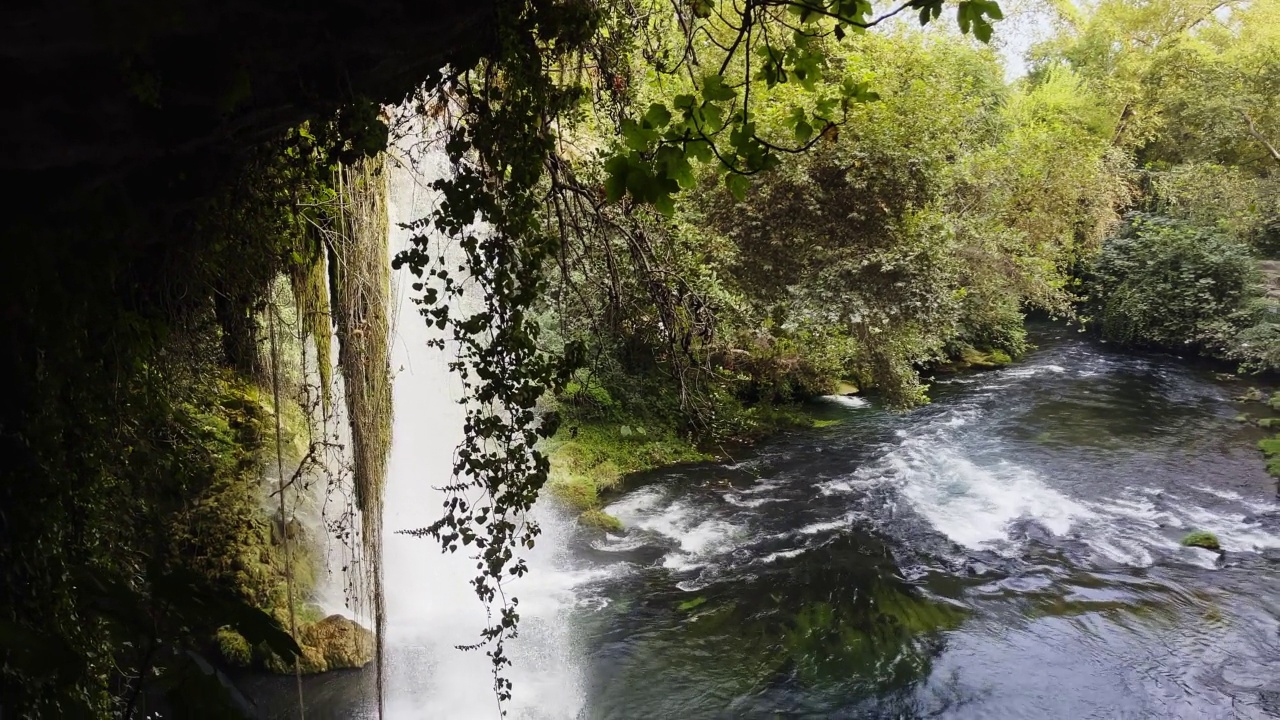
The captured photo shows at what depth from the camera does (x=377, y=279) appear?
3.53 metres

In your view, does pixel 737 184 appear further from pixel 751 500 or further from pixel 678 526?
pixel 751 500

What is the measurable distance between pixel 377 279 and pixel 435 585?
3803 mm

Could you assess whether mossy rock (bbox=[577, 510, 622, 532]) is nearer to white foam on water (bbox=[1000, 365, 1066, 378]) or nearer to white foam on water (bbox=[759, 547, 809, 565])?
white foam on water (bbox=[759, 547, 809, 565])

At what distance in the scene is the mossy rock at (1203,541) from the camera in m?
6.70

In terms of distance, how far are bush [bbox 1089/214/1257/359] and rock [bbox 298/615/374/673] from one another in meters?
13.0

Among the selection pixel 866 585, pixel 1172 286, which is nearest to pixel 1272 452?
pixel 866 585

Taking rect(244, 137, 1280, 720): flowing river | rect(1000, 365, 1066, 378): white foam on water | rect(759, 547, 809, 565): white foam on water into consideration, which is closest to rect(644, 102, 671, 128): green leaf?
rect(244, 137, 1280, 720): flowing river

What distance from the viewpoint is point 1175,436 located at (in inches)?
372

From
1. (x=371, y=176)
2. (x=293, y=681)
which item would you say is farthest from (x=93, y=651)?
(x=293, y=681)

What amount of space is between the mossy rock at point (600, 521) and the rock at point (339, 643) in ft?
9.15

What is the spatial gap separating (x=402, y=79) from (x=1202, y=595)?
275 inches

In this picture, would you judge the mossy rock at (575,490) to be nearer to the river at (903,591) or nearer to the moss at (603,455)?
the moss at (603,455)

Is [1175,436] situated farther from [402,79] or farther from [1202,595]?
[402,79]

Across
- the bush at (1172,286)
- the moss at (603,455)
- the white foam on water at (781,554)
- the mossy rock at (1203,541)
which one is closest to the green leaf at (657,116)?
the white foam on water at (781,554)
